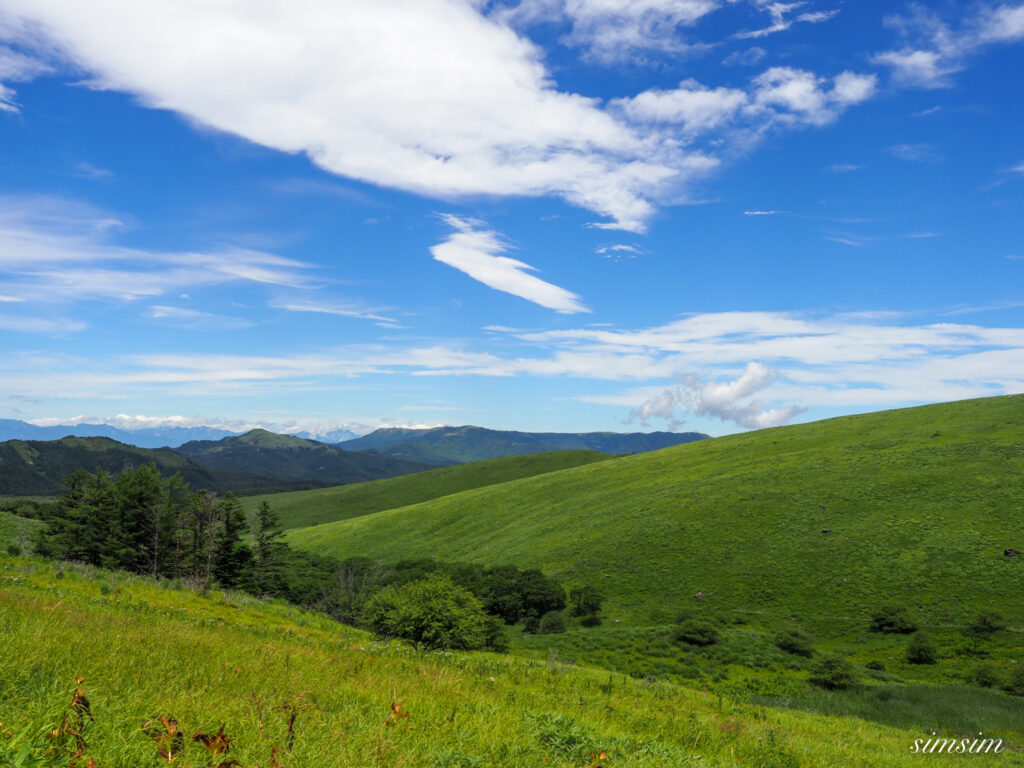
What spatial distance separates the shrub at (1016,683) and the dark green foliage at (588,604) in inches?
1169

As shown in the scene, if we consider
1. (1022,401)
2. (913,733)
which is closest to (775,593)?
(913,733)

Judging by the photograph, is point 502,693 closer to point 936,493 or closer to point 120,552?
point 120,552

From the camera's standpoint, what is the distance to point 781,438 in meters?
111

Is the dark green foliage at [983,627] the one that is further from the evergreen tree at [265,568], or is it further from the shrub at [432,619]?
the evergreen tree at [265,568]

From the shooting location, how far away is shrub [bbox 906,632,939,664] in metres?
40.5

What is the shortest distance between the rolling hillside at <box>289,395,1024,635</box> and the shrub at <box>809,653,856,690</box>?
1656cm

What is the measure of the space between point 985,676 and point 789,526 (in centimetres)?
3434

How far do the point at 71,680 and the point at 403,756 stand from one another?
3476mm

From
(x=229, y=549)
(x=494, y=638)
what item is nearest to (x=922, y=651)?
(x=494, y=638)

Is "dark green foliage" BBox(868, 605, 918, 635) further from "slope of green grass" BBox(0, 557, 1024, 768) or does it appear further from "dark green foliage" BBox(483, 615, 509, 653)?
"slope of green grass" BBox(0, 557, 1024, 768)

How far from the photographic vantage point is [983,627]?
43.2 meters

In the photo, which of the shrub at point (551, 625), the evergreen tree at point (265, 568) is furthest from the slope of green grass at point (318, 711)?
the evergreen tree at point (265, 568)

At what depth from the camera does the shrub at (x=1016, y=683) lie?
32.7 meters

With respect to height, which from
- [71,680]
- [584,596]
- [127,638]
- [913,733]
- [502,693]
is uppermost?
[71,680]
